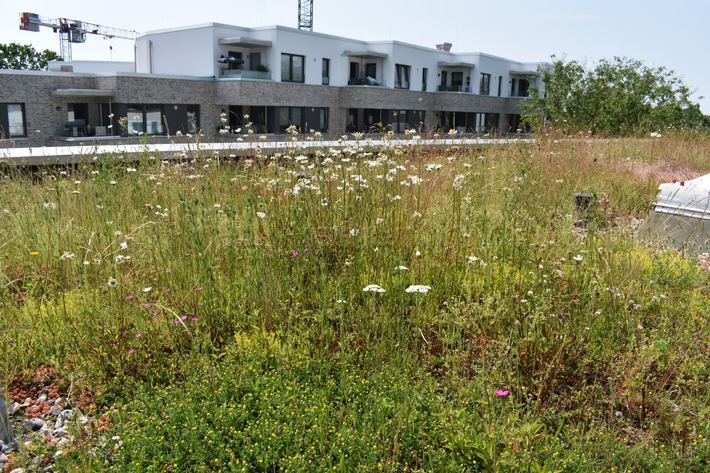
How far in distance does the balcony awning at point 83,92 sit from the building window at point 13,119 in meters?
1.90

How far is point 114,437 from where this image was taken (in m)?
2.81

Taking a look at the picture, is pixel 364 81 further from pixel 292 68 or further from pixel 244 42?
pixel 244 42

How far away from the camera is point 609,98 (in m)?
29.7

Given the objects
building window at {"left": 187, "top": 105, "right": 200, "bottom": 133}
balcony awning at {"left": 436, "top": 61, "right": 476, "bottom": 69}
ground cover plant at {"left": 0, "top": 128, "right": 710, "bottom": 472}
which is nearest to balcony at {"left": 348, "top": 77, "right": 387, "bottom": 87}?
balcony awning at {"left": 436, "top": 61, "right": 476, "bottom": 69}

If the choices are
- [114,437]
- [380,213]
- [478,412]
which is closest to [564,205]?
[380,213]

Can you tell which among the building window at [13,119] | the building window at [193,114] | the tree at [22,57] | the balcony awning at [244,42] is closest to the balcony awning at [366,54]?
the balcony awning at [244,42]

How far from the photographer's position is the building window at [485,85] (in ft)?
176

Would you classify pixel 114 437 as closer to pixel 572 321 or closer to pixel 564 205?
pixel 572 321

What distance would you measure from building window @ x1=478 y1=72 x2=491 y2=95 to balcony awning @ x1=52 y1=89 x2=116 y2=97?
33623mm

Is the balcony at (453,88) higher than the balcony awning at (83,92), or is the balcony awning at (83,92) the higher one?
the balcony at (453,88)

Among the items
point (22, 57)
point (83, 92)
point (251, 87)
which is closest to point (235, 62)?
point (251, 87)

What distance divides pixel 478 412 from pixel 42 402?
2.36 metres

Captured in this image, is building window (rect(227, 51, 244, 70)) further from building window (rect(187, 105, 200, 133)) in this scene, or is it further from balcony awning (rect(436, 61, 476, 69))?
balcony awning (rect(436, 61, 476, 69))

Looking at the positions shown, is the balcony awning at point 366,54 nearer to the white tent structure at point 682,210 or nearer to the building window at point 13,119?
the building window at point 13,119
